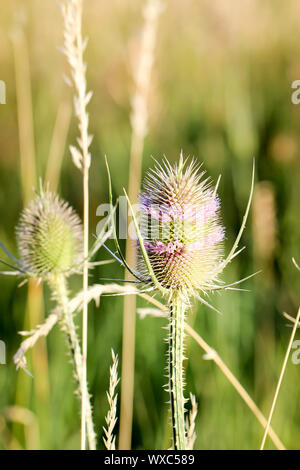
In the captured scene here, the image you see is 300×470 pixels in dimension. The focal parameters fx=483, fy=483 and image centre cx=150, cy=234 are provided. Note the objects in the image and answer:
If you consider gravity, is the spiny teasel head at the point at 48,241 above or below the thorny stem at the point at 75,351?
above

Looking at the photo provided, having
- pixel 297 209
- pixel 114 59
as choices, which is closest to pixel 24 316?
pixel 297 209

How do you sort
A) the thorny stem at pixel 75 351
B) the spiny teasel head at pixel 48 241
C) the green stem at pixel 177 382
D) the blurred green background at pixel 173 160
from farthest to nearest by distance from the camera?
1. the blurred green background at pixel 173 160
2. the spiny teasel head at pixel 48 241
3. the thorny stem at pixel 75 351
4. the green stem at pixel 177 382

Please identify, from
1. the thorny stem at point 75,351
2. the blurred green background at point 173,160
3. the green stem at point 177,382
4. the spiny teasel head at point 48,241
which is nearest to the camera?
the green stem at point 177,382

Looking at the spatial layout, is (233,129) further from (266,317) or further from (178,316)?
(178,316)

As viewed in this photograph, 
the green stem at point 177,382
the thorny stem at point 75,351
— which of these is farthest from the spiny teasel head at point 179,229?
the thorny stem at point 75,351

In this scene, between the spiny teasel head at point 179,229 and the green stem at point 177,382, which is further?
the spiny teasel head at point 179,229

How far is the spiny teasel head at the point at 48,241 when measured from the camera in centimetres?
133

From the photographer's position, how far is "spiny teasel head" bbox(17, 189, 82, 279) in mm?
1328

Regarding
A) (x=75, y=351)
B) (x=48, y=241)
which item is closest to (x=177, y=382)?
(x=75, y=351)

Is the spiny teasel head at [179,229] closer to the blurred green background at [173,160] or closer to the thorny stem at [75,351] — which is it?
the thorny stem at [75,351]

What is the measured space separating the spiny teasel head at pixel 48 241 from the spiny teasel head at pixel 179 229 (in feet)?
1.00

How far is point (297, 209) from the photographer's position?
2482mm

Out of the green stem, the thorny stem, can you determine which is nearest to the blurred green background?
the thorny stem
